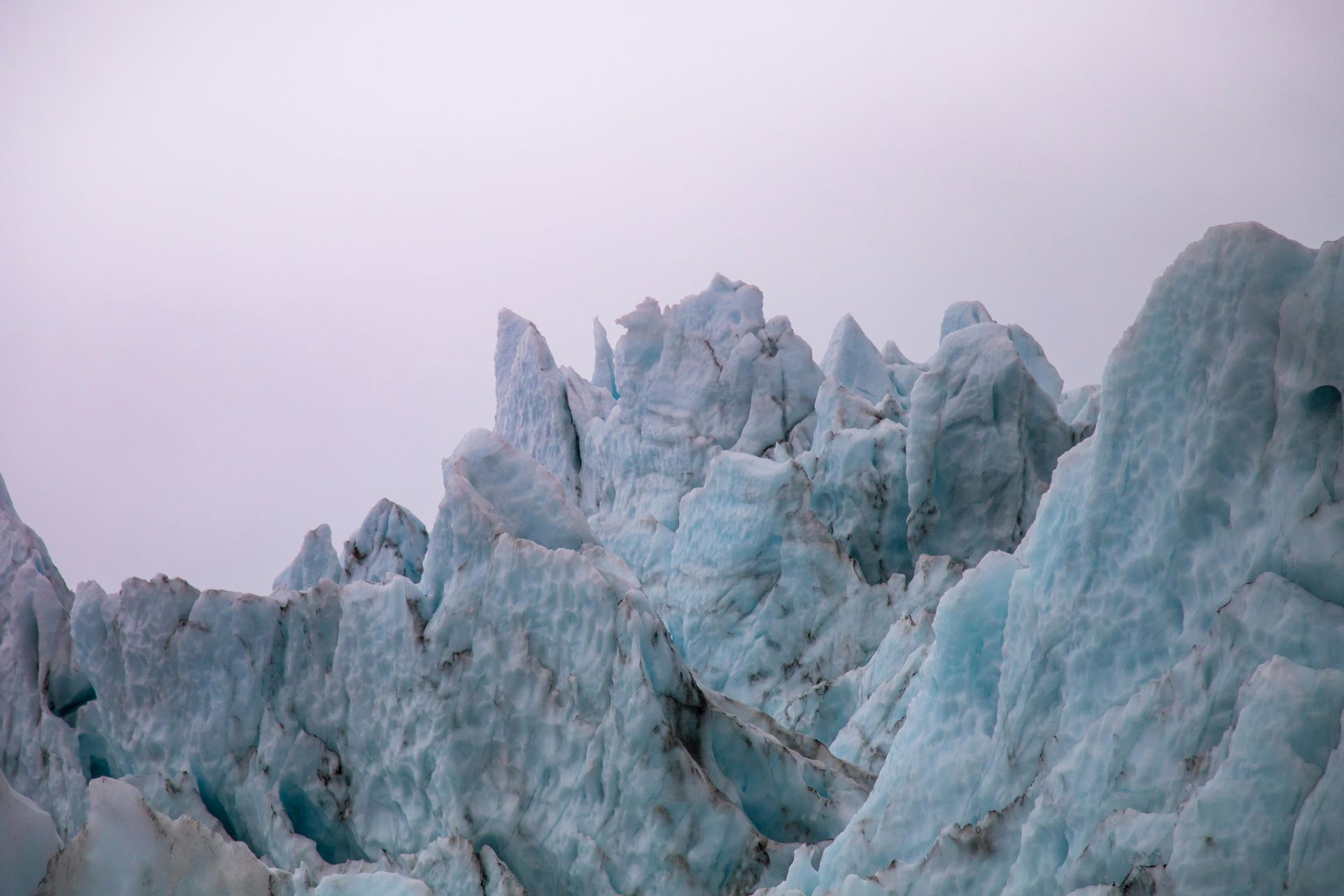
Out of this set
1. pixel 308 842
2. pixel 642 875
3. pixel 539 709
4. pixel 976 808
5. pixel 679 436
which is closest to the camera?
pixel 976 808

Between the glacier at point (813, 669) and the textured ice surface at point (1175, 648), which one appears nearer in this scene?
the textured ice surface at point (1175, 648)

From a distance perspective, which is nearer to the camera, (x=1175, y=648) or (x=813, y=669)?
(x=1175, y=648)

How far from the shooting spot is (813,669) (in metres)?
12.7

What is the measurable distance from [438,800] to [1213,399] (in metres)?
5.61

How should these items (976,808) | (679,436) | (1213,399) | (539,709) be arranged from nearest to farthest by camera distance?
(1213,399) → (976,808) → (539,709) → (679,436)

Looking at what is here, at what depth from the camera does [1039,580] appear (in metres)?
5.63

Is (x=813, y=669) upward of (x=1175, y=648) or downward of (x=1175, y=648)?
downward

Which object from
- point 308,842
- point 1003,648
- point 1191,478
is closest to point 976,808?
point 1003,648

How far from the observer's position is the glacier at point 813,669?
15.2 ft

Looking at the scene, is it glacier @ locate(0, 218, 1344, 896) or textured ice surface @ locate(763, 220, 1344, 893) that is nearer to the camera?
textured ice surface @ locate(763, 220, 1344, 893)

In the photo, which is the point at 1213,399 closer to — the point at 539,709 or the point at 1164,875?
the point at 1164,875

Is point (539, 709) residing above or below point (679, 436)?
below

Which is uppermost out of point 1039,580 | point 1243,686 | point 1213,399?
point 1213,399

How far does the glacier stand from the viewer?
15.2 ft
